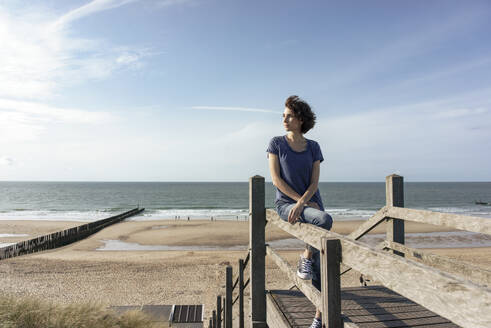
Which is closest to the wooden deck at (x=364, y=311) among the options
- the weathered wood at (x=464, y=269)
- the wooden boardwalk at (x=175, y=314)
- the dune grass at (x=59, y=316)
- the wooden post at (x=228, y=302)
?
the weathered wood at (x=464, y=269)

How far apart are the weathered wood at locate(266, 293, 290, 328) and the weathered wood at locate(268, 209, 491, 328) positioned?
1.88 m

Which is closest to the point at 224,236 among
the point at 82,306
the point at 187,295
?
the point at 187,295

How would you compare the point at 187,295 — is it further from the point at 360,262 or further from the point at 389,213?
the point at 360,262

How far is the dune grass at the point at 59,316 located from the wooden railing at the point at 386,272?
13.9 feet

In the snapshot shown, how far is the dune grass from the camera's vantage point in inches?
228

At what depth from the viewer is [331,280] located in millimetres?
1633

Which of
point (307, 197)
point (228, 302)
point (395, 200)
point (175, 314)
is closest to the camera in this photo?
point (307, 197)

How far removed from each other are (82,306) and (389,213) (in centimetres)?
635

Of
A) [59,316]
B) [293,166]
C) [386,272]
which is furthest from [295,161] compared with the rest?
[59,316]

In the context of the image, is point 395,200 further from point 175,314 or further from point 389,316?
point 175,314

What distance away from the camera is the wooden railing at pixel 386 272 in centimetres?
93

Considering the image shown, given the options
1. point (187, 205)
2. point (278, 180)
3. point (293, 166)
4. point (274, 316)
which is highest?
point (293, 166)

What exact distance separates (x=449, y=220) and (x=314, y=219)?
1273mm

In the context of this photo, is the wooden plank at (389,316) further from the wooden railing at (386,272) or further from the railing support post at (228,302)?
the railing support post at (228,302)
